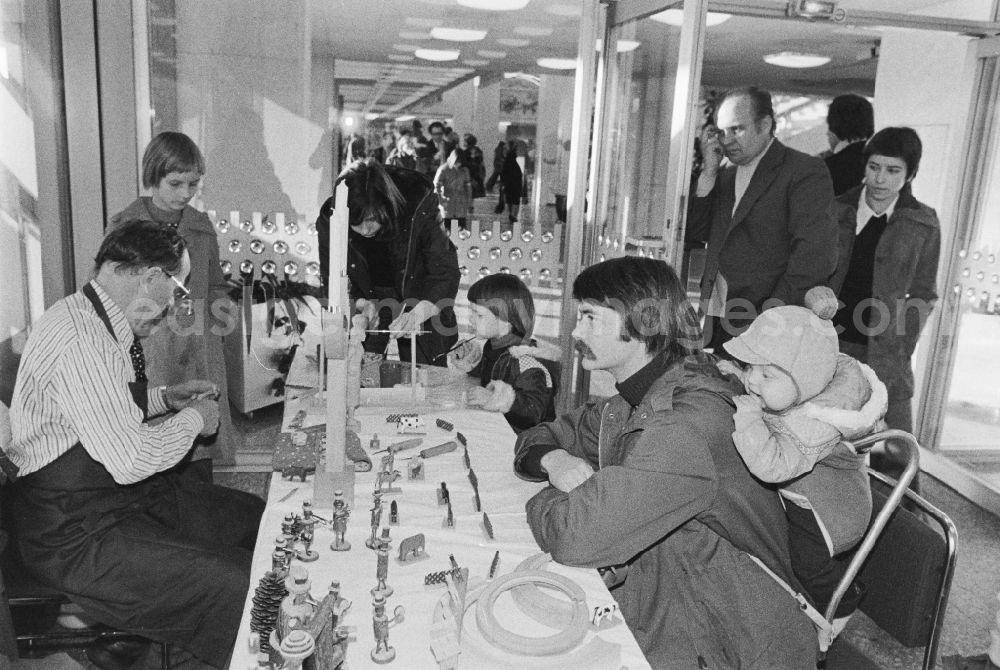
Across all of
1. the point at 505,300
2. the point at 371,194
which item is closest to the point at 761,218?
the point at 505,300

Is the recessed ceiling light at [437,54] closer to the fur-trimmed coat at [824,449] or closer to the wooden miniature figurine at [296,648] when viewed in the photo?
the fur-trimmed coat at [824,449]

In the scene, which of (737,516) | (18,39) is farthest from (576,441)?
(18,39)

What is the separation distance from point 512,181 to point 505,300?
4.51ft

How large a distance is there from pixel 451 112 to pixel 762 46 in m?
5.36

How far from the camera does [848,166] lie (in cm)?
390

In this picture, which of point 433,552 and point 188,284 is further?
point 188,284

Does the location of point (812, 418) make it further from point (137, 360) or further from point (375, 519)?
point (137, 360)

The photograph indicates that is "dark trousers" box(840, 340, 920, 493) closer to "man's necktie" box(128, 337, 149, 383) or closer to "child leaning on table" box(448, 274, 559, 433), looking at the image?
"child leaning on table" box(448, 274, 559, 433)

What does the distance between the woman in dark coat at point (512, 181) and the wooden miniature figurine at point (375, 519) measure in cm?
252

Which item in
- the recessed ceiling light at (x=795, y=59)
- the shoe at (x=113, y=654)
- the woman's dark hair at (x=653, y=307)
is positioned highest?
the recessed ceiling light at (x=795, y=59)

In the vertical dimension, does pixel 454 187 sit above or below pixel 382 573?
above

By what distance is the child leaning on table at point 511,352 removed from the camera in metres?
2.62

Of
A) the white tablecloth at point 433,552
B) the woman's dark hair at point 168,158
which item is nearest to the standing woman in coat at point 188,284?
the woman's dark hair at point 168,158

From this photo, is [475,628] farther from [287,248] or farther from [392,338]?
[287,248]
